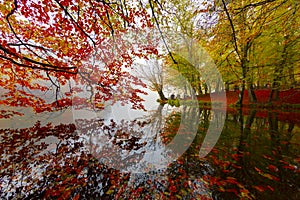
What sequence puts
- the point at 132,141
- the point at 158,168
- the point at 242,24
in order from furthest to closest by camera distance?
the point at 132,141
the point at 242,24
the point at 158,168

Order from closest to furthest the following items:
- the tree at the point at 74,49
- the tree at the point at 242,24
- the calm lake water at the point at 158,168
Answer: the calm lake water at the point at 158,168 → the tree at the point at 242,24 → the tree at the point at 74,49

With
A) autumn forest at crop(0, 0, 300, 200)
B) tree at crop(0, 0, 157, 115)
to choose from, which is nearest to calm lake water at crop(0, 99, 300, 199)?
autumn forest at crop(0, 0, 300, 200)

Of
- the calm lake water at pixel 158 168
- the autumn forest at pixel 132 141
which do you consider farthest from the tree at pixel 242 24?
the calm lake water at pixel 158 168

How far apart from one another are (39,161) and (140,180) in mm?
2366

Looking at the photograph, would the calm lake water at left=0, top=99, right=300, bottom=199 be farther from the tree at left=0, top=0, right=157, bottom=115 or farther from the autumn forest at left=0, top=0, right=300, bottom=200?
the tree at left=0, top=0, right=157, bottom=115

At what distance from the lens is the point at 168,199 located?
1732 mm

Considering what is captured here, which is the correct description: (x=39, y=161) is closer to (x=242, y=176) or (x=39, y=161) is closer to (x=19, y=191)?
(x=19, y=191)

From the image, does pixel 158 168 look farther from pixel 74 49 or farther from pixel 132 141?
pixel 74 49

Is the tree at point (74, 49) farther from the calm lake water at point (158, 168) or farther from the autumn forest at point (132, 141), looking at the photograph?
the calm lake water at point (158, 168)

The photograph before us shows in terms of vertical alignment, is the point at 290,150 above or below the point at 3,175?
above

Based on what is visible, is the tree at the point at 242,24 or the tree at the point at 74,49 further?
the tree at the point at 74,49

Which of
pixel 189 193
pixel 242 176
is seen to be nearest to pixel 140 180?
pixel 189 193

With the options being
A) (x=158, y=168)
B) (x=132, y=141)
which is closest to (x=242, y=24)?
(x=158, y=168)

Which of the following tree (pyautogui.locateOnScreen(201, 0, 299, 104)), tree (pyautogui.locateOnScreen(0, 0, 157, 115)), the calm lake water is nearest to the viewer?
the calm lake water
